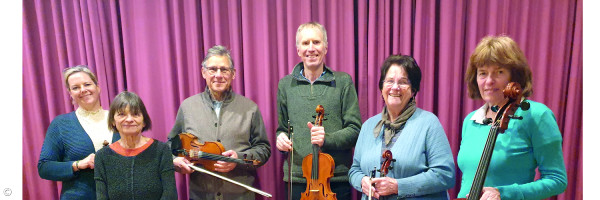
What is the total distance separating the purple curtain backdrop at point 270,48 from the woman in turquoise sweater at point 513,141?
2.93 ft

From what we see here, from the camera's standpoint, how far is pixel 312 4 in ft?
8.29

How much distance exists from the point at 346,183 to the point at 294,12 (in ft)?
3.95

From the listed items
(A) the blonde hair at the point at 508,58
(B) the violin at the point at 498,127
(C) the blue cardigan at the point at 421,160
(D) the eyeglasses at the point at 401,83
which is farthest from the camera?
(D) the eyeglasses at the point at 401,83

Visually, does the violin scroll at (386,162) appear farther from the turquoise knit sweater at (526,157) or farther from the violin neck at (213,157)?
the violin neck at (213,157)

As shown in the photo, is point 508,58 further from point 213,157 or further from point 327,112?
point 213,157

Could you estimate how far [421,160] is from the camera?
5.18 ft

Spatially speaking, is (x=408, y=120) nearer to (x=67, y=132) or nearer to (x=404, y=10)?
(x=404, y=10)

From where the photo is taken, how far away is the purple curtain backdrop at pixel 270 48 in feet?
7.38

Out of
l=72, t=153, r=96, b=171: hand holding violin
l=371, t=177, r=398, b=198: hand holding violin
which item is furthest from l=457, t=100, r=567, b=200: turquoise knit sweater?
l=72, t=153, r=96, b=171: hand holding violin

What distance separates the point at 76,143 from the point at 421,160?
1.73 meters

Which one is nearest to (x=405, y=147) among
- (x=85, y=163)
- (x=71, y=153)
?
(x=85, y=163)

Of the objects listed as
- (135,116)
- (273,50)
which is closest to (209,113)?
(135,116)

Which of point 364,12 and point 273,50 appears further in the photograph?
point 273,50

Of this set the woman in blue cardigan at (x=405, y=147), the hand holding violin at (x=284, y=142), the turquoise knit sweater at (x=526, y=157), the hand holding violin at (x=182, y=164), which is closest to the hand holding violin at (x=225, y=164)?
the hand holding violin at (x=182, y=164)
